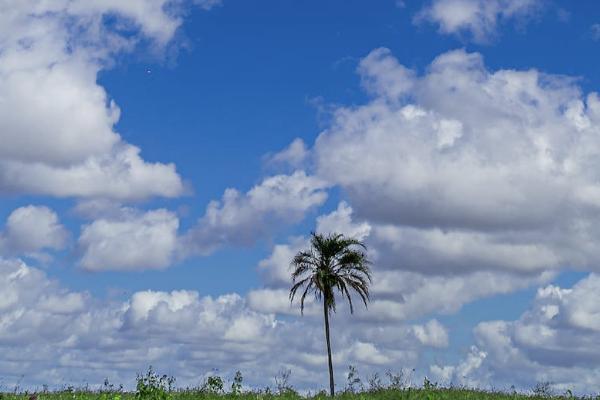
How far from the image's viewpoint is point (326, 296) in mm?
51500

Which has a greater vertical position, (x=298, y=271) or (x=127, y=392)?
(x=298, y=271)

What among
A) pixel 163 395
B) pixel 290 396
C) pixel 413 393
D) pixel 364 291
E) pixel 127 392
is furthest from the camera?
pixel 364 291

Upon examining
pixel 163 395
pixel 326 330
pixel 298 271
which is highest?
pixel 298 271

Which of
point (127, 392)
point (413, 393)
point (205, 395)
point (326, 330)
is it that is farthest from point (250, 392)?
point (326, 330)

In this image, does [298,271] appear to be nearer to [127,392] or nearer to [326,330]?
[326,330]

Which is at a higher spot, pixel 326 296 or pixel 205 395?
pixel 326 296

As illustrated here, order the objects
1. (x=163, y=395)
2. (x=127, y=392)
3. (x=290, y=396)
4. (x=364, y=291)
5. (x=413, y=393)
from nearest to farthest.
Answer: (x=163, y=395), (x=413, y=393), (x=290, y=396), (x=127, y=392), (x=364, y=291)

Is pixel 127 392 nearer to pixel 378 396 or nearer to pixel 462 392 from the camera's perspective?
pixel 378 396

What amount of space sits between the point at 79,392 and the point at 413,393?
46.7 feet

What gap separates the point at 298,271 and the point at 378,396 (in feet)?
71.4

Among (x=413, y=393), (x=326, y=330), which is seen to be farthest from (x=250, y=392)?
(x=326, y=330)

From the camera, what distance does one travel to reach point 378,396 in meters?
30.2

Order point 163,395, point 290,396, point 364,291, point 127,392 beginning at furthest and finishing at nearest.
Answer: point 364,291 < point 127,392 < point 290,396 < point 163,395

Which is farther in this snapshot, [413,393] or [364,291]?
[364,291]
